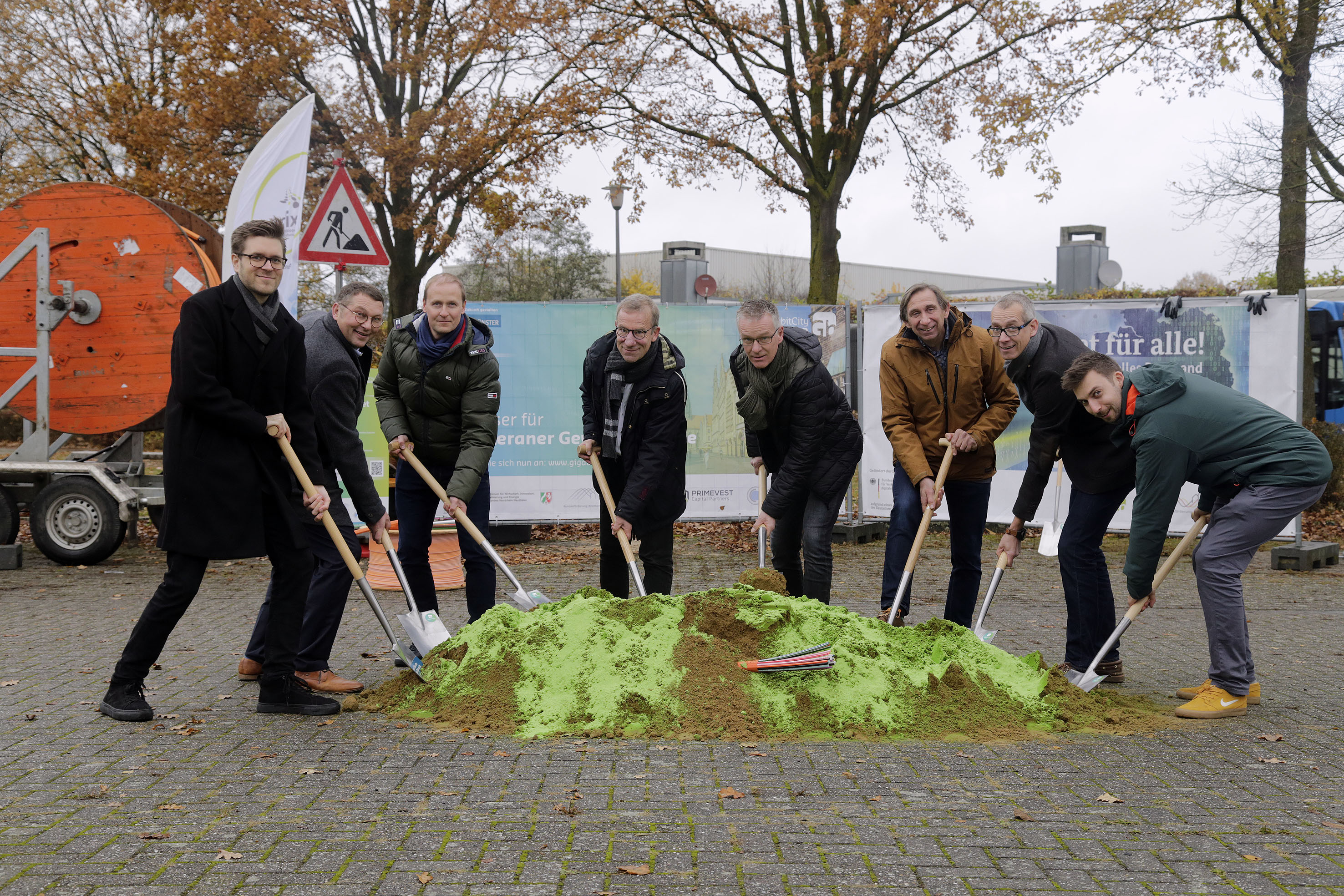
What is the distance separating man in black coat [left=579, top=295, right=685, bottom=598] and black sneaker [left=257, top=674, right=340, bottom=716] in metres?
1.70

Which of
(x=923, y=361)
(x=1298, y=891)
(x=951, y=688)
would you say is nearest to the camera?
(x=1298, y=891)

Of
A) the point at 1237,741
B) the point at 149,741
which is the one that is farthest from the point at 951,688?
the point at 149,741

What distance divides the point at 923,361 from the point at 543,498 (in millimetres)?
5245

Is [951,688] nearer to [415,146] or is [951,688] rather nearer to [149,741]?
[149,741]

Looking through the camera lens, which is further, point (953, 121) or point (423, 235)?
point (423, 235)

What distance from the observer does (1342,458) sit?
41.1 ft

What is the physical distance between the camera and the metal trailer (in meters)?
9.44

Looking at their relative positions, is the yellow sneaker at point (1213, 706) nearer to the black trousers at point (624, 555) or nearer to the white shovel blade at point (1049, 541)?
the white shovel blade at point (1049, 541)

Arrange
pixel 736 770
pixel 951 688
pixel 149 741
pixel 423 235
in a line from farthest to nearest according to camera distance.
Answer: pixel 423 235
pixel 951 688
pixel 149 741
pixel 736 770

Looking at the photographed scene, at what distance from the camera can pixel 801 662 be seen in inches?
189

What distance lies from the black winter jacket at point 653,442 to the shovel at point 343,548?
4.18ft

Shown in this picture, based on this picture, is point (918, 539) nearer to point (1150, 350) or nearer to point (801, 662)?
point (801, 662)

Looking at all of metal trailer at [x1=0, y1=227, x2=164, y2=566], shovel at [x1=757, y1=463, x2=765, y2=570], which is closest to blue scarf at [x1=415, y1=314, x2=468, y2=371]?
shovel at [x1=757, y1=463, x2=765, y2=570]

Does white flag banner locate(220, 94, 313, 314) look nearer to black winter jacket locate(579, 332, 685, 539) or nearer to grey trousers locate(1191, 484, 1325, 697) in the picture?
black winter jacket locate(579, 332, 685, 539)
